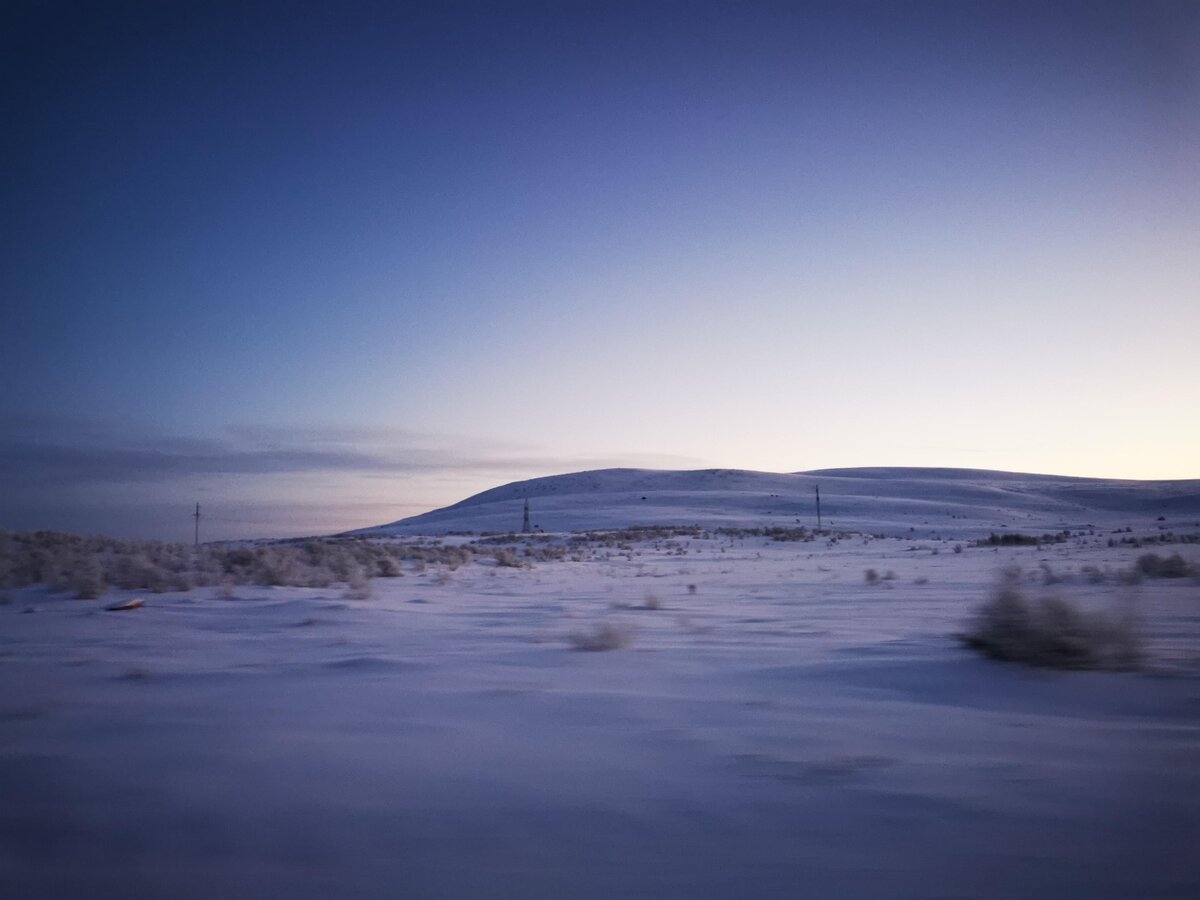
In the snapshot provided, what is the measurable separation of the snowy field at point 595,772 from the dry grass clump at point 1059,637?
17 centimetres

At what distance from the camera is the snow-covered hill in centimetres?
6525

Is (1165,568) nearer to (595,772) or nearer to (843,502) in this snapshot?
(595,772)

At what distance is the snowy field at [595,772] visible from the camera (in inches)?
82.7

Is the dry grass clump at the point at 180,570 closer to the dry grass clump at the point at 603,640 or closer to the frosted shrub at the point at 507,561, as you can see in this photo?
the frosted shrub at the point at 507,561

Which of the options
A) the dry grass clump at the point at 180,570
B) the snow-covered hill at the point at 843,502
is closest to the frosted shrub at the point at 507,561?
the dry grass clump at the point at 180,570

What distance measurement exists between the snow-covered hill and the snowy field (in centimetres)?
4940

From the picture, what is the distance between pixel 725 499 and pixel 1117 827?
80198 millimetres

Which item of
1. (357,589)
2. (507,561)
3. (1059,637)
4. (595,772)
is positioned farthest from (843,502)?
(595,772)

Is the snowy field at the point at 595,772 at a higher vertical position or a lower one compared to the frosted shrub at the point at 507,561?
higher

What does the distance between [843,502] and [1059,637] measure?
247 ft

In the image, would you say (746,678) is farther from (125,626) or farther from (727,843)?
(125,626)

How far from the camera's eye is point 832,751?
3004mm

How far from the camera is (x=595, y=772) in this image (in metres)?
2.81

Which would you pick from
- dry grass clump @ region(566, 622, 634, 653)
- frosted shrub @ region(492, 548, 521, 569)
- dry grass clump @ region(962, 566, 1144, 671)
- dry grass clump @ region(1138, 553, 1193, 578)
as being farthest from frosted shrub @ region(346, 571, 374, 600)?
dry grass clump @ region(1138, 553, 1193, 578)
